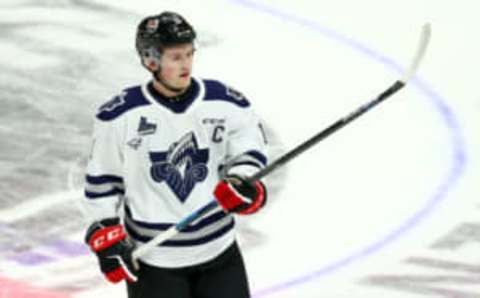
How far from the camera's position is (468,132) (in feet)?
23.6

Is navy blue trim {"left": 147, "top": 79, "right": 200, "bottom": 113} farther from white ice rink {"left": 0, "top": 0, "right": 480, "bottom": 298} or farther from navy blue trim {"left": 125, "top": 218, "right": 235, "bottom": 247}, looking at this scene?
white ice rink {"left": 0, "top": 0, "right": 480, "bottom": 298}

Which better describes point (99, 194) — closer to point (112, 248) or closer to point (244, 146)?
point (112, 248)

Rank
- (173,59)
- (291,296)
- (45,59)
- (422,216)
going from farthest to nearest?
(45,59) < (422,216) < (291,296) < (173,59)

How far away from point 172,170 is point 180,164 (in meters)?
0.03

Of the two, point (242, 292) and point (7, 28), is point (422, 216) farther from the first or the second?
point (7, 28)

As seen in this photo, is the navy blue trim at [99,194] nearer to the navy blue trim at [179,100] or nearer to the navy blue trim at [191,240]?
the navy blue trim at [191,240]

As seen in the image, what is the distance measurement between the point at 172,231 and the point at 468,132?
3400 mm

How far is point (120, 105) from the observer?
4078mm

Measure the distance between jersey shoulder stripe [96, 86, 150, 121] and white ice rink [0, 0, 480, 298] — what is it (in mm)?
1652

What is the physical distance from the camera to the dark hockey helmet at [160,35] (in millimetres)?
4055

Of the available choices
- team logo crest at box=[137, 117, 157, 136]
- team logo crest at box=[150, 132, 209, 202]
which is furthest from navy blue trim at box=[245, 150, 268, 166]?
team logo crest at box=[137, 117, 157, 136]

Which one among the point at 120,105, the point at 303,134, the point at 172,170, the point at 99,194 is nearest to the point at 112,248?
the point at 99,194

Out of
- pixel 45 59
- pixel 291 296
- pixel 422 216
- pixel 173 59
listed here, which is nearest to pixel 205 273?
pixel 173 59

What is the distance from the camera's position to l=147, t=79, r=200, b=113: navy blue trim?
409 centimetres
